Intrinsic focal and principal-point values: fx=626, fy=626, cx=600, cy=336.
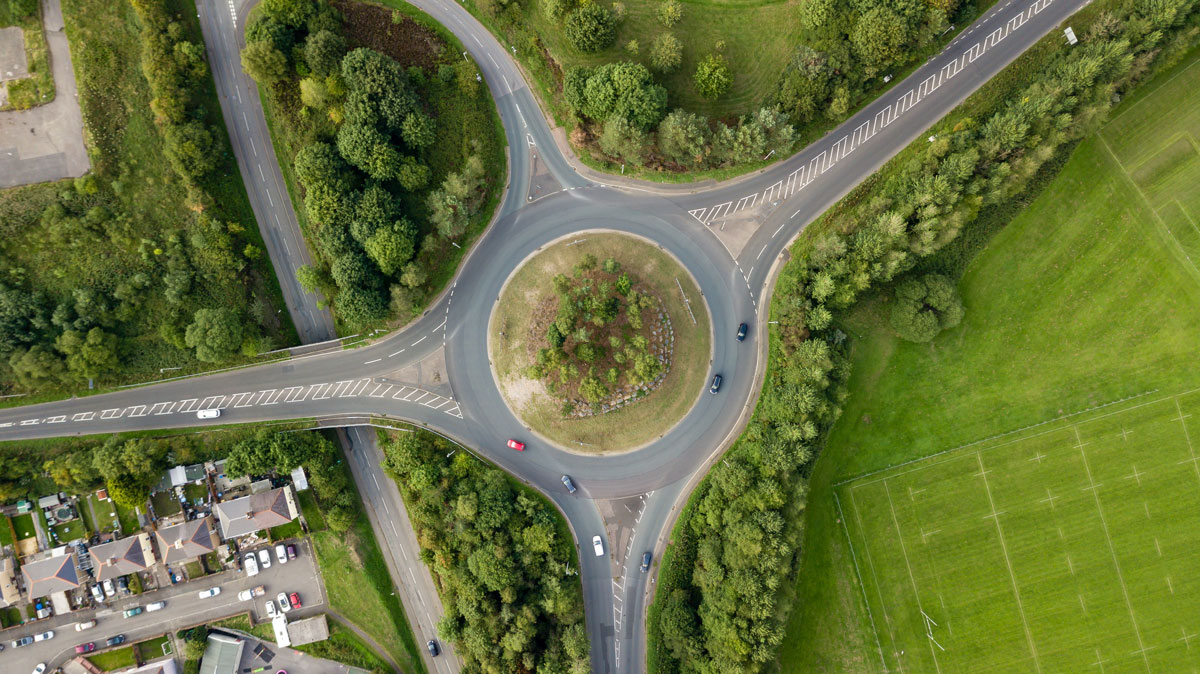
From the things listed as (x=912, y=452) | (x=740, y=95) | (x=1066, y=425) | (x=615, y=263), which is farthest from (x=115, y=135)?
(x=1066, y=425)

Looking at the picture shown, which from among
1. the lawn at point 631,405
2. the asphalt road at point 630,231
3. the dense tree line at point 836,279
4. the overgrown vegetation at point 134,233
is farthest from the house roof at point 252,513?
the dense tree line at point 836,279

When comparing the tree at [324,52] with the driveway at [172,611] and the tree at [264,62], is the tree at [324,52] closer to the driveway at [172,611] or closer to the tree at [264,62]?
the tree at [264,62]

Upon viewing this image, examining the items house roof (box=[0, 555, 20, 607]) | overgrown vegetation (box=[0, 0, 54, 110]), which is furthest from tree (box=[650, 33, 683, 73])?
house roof (box=[0, 555, 20, 607])

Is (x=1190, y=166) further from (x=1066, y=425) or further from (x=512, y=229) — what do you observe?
(x=512, y=229)

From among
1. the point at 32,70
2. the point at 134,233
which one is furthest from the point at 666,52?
the point at 32,70

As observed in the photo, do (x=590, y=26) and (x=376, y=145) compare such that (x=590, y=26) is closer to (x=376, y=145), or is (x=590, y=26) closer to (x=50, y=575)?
(x=376, y=145)

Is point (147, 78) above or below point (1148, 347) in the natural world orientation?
above
